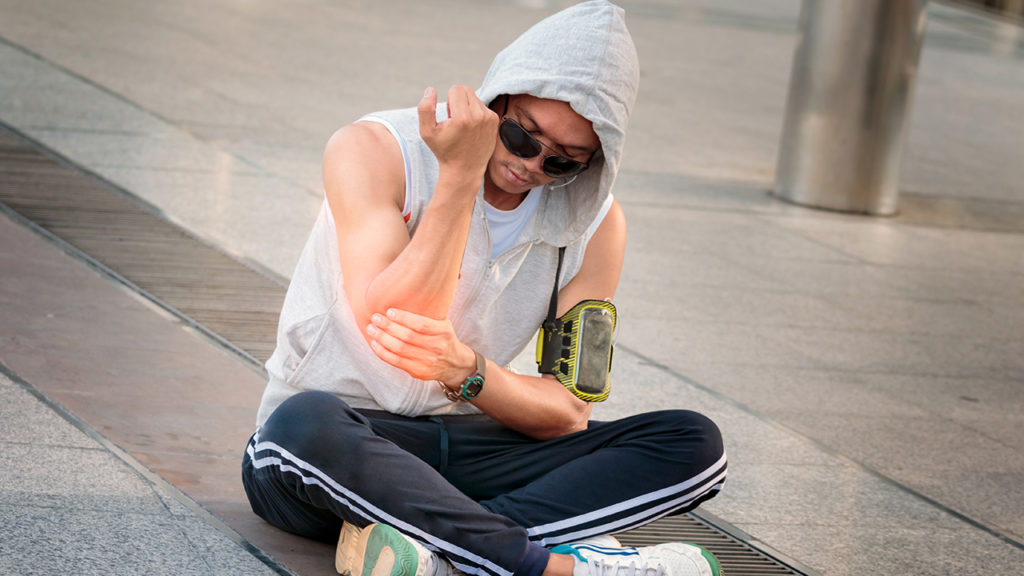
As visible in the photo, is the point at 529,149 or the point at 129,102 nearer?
the point at 529,149

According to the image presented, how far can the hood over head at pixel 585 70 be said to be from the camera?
3.10 meters

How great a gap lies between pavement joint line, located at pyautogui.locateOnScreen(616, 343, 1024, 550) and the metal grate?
800 millimetres

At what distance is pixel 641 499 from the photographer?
3.22m

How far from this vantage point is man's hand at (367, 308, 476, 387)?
297 centimetres

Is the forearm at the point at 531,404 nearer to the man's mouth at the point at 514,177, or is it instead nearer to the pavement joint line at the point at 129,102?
the man's mouth at the point at 514,177

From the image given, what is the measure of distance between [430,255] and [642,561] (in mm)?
826

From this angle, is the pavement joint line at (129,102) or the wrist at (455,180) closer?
the wrist at (455,180)

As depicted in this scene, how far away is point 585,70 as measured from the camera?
3.11 meters

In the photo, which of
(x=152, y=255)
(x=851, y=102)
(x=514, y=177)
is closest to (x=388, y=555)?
(x=514, y=177)

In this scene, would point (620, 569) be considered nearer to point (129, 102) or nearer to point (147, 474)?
point (147, 474)

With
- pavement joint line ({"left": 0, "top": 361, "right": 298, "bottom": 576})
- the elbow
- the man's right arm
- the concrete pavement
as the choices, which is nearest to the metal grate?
the concrete pavement

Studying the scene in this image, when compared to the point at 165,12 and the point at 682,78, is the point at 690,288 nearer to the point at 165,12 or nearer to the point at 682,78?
the point at 682,78

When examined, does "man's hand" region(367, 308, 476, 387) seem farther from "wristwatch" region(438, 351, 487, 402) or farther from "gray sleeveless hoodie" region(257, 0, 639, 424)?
"gray sleeveless hoodie" region(257, 0, 639, 424)

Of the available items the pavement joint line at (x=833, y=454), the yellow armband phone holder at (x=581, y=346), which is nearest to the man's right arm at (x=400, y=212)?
the yellow armband phone holder at (x=581, y=346)
